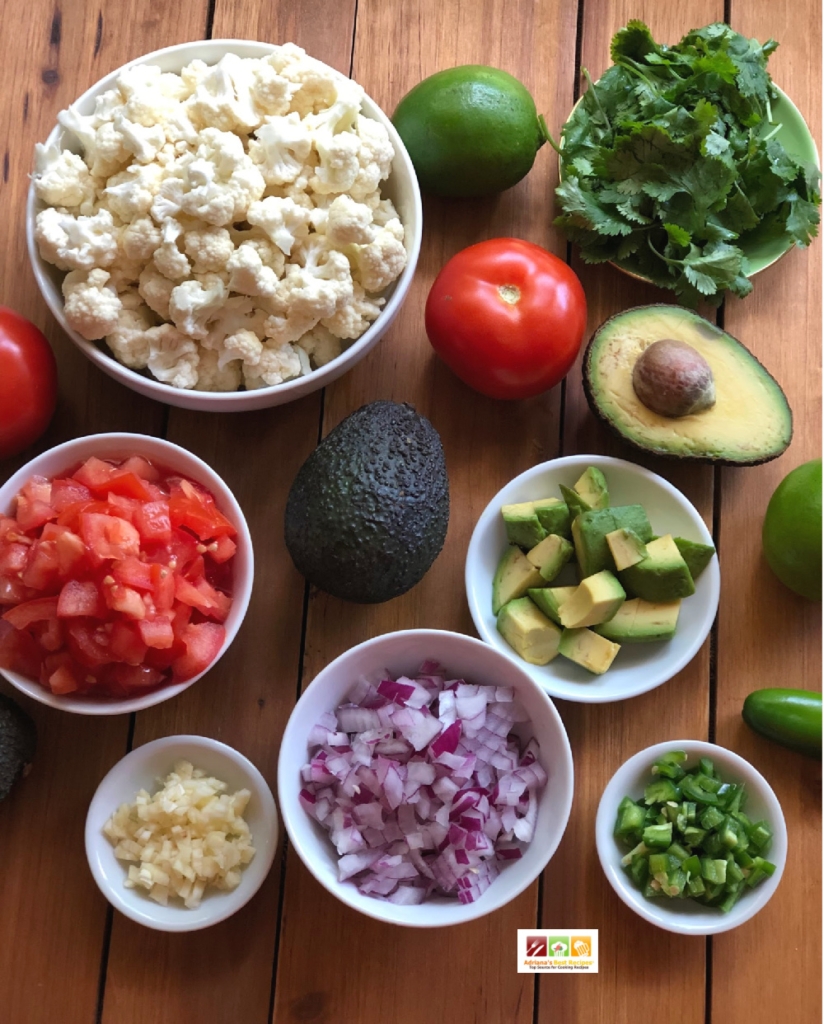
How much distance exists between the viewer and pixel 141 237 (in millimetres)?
1201

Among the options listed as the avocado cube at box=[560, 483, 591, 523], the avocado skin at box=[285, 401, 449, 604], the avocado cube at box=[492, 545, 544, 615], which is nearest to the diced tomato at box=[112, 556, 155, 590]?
the avocado skin at box=[285, 401, 449, 604]

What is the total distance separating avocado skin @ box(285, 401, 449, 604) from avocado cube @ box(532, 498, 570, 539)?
16 cm

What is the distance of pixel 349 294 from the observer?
126 cm

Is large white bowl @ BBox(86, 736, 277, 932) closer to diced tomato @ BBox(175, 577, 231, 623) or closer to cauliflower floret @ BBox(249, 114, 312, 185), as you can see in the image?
diced tomato @ BBox(175, 577, 231, 623)

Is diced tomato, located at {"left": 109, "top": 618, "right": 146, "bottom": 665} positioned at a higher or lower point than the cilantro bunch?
lower

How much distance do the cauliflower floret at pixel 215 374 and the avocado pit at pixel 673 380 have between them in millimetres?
607

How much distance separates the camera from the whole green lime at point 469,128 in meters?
1.37

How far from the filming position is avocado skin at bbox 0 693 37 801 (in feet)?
4.17

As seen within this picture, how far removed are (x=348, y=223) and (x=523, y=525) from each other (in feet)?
1.69

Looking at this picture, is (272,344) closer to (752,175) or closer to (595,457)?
(595,457)

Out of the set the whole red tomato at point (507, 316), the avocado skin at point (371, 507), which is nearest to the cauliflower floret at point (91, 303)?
the avocado skin at point (371, 507)

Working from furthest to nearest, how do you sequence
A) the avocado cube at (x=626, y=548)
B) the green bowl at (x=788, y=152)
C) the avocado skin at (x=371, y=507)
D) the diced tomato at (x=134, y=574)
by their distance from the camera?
the green bowl at (x=788, y=152) < the avocado cube at (x=626, y=548) < the avocado skin at (x=371, y=507) < the diced tomato at (x=134, y=574)

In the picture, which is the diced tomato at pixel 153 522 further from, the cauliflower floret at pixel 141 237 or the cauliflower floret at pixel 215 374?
the cauliflower floret at pixel 141 237

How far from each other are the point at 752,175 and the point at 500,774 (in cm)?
101
